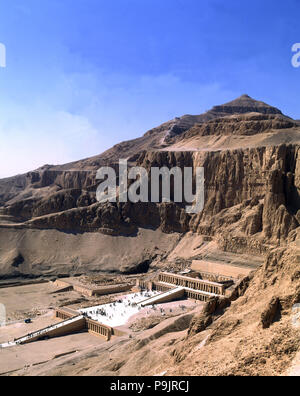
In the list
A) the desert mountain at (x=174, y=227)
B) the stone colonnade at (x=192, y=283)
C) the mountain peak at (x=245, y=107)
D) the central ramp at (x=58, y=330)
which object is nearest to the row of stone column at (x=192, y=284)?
the stone colonnade at (x=192, y=283)

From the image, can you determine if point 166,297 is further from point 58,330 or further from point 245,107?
point 245,107

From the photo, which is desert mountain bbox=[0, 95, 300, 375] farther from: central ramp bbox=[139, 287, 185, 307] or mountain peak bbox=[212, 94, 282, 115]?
mountain peak bbox=[212, 94, 282, 115]

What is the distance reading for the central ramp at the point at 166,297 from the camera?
193 feet

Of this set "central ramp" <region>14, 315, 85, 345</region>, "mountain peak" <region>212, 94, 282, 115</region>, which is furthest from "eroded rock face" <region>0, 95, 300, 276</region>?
"mountain peak" <region>212, 94, 282, 115</region>

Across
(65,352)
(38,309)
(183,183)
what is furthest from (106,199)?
(65,352)

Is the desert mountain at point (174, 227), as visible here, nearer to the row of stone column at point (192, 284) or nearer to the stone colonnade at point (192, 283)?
the stone colonnade at point (192, 283)

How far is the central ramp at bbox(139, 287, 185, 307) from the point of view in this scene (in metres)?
58.8

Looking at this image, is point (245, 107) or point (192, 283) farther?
point (245, 107)

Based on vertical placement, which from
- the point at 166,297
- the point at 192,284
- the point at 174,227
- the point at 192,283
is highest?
the point at 174,227

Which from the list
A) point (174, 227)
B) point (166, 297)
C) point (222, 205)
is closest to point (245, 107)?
point (222, 205)

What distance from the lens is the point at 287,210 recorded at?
7100 centimetres

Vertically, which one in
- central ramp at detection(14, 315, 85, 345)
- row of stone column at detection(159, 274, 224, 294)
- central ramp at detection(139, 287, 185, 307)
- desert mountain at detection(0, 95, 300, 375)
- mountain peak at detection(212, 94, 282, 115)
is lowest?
central ramp at detection(14, 315, 85, 345)

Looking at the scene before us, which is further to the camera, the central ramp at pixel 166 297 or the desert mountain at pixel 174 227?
the central ramp at pixel 166 297

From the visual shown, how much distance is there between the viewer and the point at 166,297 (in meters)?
60.8
